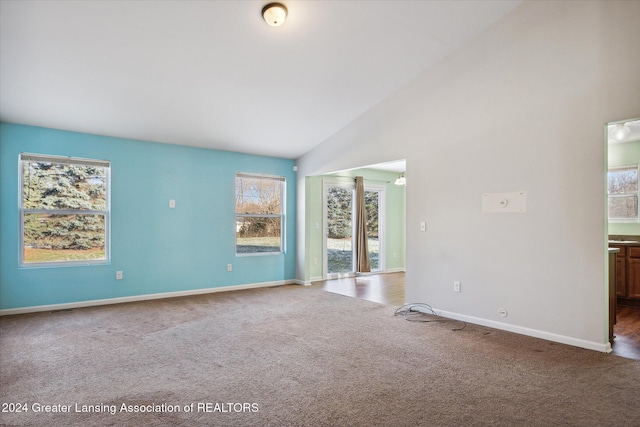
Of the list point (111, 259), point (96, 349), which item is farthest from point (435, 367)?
point (111, 259)

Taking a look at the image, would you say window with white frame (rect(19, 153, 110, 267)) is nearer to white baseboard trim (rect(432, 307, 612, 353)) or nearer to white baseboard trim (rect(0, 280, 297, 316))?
white baseboard trim (rect(0, 280, 297, 316))

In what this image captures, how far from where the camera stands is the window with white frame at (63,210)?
4.53m

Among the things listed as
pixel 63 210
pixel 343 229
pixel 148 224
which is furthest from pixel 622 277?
pixel 63 210

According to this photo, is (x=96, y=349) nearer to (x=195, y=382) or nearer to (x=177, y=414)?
(x=195, y=382)

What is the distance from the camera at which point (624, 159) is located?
5.28 metres

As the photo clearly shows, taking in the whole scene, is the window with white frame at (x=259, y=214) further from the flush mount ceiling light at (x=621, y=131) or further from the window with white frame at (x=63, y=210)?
the flush mount ceiling light at (x=621, y=131)

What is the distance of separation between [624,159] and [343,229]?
15.6 feet

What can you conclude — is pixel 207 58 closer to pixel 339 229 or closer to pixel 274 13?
pixel 274 13

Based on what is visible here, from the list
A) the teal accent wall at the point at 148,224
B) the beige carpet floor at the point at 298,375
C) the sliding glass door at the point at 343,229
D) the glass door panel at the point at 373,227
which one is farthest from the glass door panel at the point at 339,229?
the beige carpet floor at the point at 298,375

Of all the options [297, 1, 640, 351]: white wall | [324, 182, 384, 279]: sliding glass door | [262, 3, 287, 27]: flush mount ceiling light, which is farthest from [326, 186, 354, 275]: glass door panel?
[262, 3, 287, 27]: flush mount ceiling light

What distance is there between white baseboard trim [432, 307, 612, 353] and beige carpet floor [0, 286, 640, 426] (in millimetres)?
99

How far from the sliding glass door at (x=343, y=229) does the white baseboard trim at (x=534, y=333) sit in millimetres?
3265

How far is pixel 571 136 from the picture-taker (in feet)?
10.8

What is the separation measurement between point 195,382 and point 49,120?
12.7 ft
